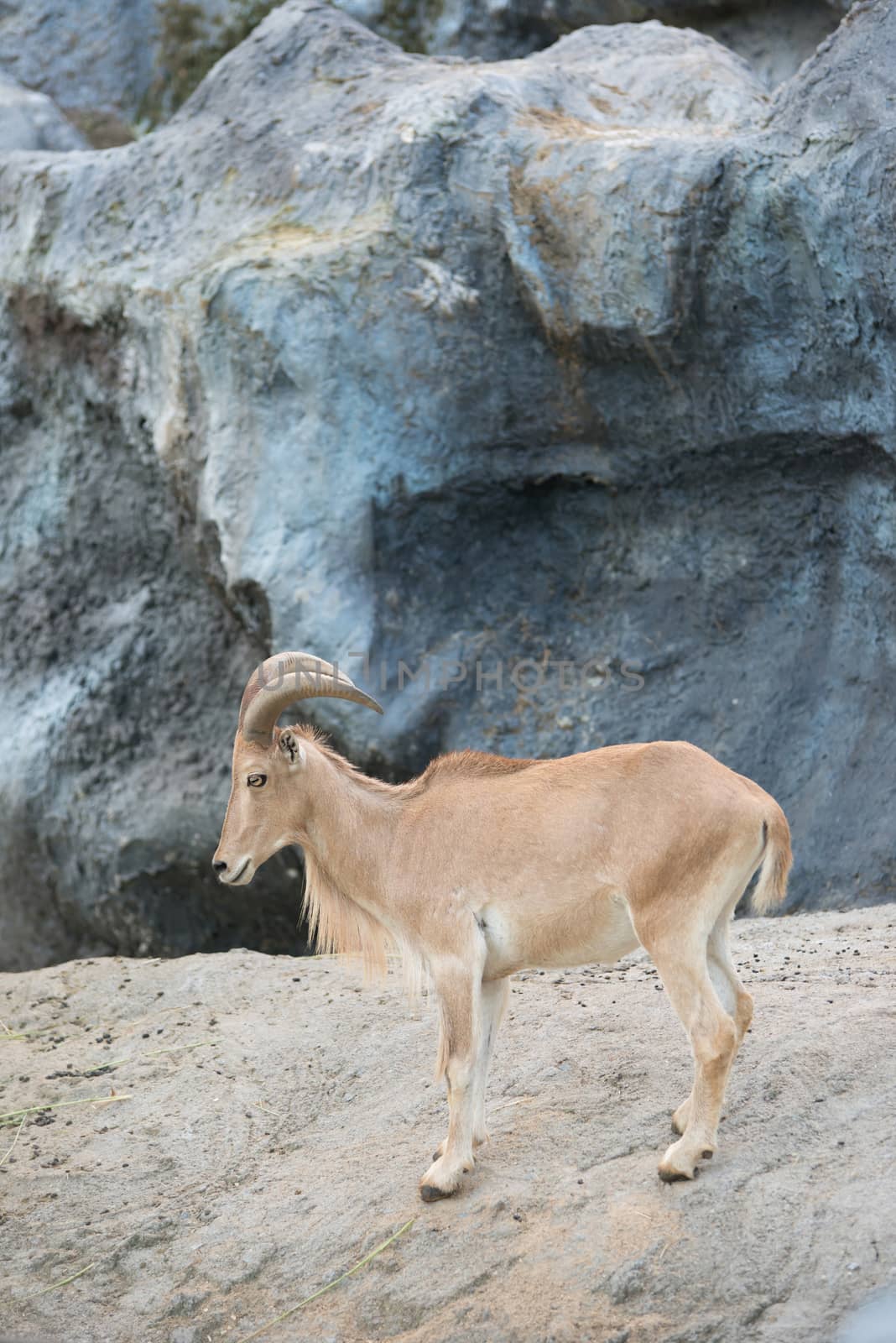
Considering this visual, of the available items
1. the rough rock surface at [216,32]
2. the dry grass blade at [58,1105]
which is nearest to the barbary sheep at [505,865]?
the dry grass blade at [58,1105]

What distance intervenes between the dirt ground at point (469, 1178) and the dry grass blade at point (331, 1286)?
1 cm

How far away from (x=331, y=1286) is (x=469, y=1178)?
0.63m

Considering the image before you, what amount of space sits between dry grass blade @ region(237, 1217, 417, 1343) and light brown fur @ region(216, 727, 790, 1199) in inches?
Answer: 7.5

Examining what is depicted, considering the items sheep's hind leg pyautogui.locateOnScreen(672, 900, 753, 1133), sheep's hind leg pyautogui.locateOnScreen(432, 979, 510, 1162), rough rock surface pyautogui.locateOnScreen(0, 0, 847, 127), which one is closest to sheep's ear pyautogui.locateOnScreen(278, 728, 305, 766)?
sheep's hind leg pyautogui.locateOnScreen(432, 979, 510, 1162)

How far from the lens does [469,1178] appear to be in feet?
16.7

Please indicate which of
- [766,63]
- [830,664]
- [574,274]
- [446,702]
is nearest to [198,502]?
[446,702]

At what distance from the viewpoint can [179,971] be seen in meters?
7.93

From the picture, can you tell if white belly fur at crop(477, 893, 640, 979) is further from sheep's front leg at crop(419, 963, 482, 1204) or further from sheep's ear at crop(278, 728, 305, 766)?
Answer: sheep's ear at crop(278, 728, 305, 766)

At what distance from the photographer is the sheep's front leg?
5.04m

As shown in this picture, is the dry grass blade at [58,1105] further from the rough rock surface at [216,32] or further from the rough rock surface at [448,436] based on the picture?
the rough rock surface at [216,32]

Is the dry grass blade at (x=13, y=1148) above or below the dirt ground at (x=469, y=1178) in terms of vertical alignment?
below

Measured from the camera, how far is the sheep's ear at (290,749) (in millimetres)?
5594

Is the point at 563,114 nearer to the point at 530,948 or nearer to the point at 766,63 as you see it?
the point at 766,63

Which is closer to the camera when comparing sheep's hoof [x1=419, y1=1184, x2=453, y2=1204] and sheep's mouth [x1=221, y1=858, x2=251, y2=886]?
sheep's hoof [x1=419, y1=1184, x2=453, y2=1204]
